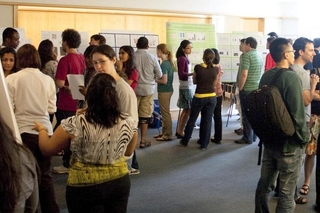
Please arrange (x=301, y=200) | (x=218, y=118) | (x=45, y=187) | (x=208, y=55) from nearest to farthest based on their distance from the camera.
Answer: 1. (x=45, y=187)
2. (x=301, y=200)
3. (x=208, y=55)
4. (x=218, y=118)

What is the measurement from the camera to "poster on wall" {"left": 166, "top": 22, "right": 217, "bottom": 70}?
7094mm

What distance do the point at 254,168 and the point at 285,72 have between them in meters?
2.34

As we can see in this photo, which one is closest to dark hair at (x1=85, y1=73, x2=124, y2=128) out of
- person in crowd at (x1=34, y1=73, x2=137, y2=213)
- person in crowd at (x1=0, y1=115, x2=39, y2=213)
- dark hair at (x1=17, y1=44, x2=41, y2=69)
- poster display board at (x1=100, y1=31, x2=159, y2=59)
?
person in crowd at (x1=34, y1=73, x2=137, y2=213)

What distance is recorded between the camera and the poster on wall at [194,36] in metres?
7.09

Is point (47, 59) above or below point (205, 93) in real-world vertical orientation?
above

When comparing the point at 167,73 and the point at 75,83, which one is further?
the point at 167,73

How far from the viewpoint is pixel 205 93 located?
5.47 metres

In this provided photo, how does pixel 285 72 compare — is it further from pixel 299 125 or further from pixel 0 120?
pixel 0 120

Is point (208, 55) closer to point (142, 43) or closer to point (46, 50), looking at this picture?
point (142, 43)

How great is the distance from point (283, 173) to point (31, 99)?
1729 mm

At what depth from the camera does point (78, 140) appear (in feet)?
6.75

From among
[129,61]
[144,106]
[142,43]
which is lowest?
[144,106]

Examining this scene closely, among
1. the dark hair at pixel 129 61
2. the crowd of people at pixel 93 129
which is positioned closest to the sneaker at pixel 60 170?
the crowd of people at pixel 93 129

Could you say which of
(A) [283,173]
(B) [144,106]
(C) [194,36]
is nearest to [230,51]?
(C) [194,36]
